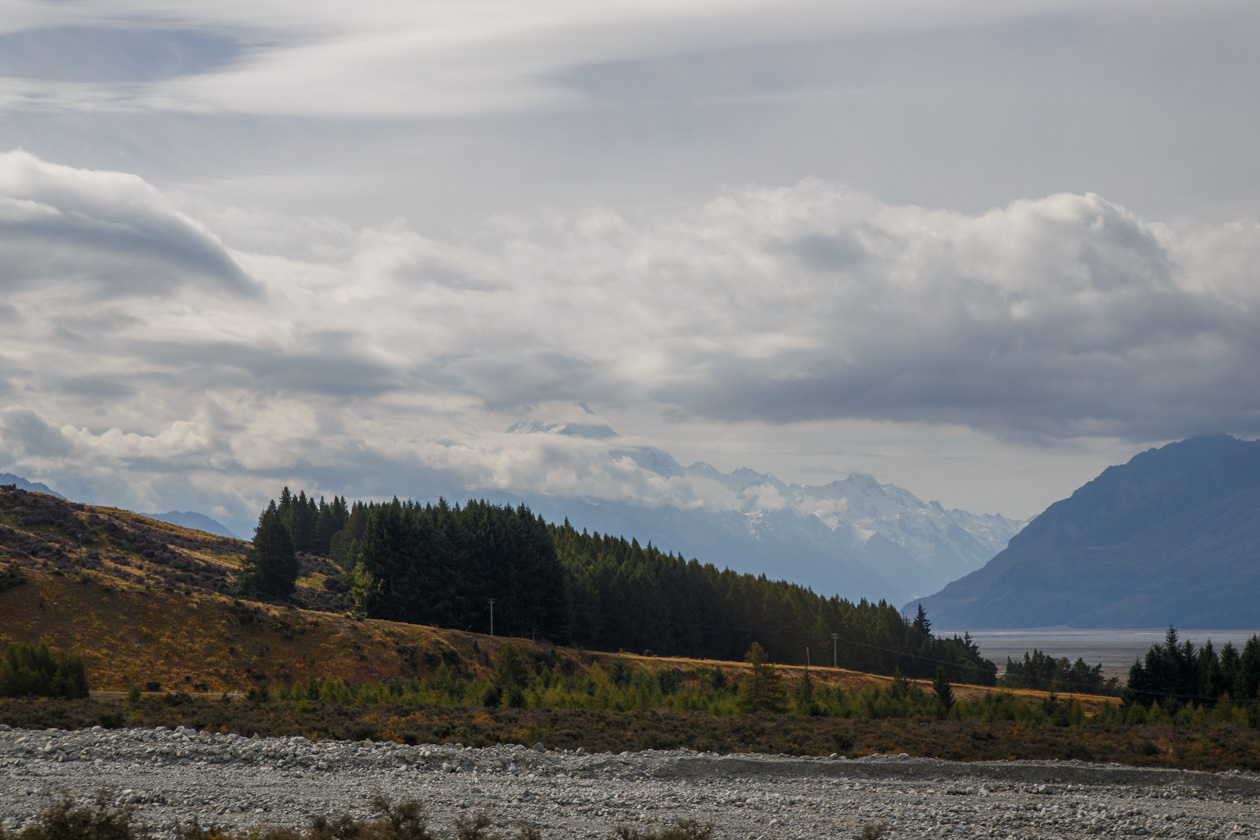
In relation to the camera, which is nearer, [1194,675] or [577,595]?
[1194,675]

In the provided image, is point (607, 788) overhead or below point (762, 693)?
overhead

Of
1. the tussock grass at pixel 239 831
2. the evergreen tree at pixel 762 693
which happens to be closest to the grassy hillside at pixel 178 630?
the evergreen tree at pixel 762 693

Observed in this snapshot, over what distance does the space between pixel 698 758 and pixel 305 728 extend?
603 inches

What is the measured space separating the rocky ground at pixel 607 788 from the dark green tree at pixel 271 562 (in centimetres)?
7501

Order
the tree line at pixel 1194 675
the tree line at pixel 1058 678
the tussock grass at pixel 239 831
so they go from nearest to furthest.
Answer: the tussock grass at pixel 239 831 → the tree line at pixel 1194 675 → the tree line at pixel 1058 678

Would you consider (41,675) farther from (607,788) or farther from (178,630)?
(607,788)

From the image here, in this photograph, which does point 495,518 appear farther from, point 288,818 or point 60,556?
point 288,818

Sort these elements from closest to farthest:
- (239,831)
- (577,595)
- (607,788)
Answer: (239,831)
(607,788)
(577,595)

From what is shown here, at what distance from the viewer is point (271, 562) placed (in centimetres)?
10194

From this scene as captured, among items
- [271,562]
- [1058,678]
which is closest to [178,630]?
[271,562]

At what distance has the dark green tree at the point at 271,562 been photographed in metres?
101

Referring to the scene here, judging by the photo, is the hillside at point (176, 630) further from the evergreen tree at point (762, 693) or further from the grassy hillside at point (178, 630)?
the evergreen tree at point (762, 693)

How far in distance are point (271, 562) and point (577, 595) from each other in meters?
36.4

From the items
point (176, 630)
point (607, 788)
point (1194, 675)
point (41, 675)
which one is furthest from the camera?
point (1194, 675)
